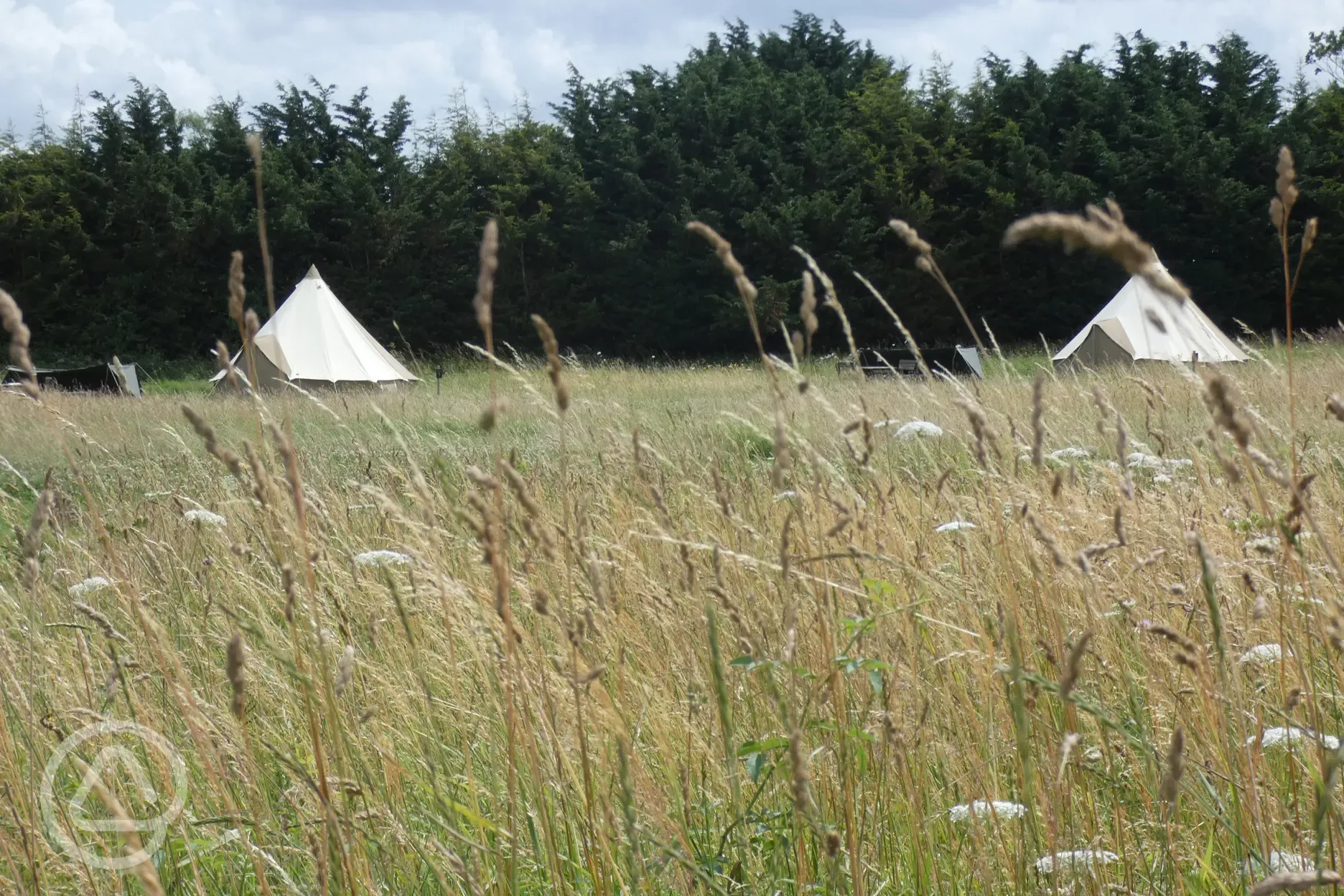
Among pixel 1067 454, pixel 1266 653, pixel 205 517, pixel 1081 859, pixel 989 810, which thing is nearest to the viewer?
pixel 1081 859

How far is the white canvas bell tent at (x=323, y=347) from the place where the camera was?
1468 cm

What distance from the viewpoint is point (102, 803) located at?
163 cm

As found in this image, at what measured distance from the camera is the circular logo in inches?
52.9

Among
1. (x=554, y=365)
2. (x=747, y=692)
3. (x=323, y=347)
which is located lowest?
(x=747, y=692)

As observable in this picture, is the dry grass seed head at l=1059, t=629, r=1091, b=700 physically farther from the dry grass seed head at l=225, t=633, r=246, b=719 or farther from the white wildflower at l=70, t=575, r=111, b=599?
the white wildflower at l=70, t=575, r=111, b=599

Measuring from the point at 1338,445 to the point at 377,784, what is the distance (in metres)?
4.45

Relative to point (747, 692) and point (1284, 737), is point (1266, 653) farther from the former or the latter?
point (747, 692)

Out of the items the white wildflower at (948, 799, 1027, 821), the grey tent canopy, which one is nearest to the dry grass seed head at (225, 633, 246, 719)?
the white wildflower at (948, 799, 1027, 821)

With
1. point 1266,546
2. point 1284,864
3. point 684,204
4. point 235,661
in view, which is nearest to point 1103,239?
point 235,661

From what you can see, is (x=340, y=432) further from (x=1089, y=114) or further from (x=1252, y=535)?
(x=1089, y=114)

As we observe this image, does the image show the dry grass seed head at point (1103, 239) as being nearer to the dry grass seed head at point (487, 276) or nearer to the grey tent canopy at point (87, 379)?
the dry grass seed head at point (487, 276)

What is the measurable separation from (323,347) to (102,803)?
14.0 meters

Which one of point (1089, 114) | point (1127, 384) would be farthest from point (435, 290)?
point (1127, 384)

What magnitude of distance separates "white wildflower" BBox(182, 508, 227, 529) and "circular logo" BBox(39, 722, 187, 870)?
0.85m
